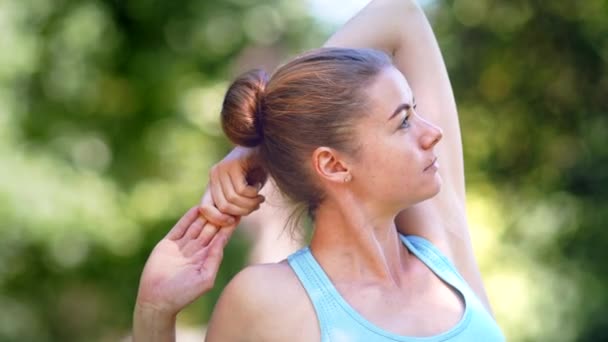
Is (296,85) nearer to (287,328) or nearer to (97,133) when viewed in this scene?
(287,328)

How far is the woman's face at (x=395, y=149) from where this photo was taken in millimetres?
1729

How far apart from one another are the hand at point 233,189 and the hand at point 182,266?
30 mm

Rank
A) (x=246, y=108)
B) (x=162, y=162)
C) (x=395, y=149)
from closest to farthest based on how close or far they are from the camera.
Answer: (x=395, y=149)
(x=246, y=108)
(x=162, y=162)

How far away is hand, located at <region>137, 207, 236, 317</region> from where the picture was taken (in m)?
1.86

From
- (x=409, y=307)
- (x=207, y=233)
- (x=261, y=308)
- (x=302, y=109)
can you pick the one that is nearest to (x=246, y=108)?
(x=302, y=109)

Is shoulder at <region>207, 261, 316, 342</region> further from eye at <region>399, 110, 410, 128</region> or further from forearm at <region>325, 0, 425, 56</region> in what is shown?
forearm at <region>325, 0, 425, 56</region>

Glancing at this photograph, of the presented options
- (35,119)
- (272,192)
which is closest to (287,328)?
(272,192)

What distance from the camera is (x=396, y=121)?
5.70 feet

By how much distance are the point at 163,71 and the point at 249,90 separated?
382cm

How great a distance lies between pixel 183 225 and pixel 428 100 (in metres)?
0.57

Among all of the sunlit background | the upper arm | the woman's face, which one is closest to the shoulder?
the upper arm

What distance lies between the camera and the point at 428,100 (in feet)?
6.68

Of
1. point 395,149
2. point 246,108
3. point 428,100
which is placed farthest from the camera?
point 428,100

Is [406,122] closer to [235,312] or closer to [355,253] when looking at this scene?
[355,253]
